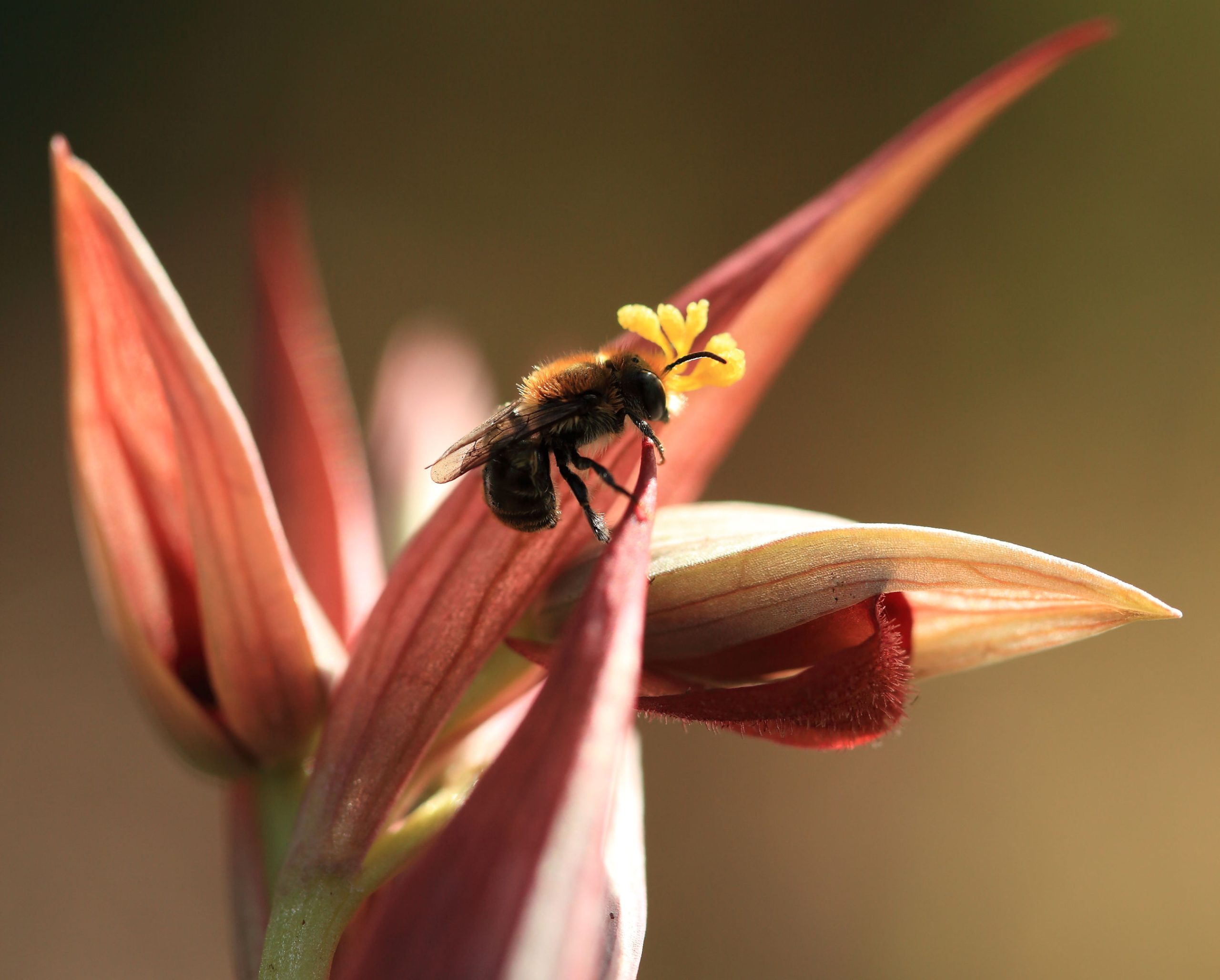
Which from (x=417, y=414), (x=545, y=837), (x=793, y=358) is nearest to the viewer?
(x=545, y=837)

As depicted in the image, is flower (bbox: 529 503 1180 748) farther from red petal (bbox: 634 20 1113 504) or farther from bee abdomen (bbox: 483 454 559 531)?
red petal (bbox: 634 20 1113 504)

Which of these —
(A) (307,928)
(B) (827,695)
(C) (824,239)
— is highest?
(C) (824,239)

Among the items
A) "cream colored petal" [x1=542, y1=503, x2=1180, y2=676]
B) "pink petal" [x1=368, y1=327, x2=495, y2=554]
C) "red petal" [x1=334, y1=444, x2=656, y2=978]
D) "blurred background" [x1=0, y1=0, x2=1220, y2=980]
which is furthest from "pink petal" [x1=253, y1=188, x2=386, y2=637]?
"blurred background" [x1=0, y1=0, x2=1220, y2=980]

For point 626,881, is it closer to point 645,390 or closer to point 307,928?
point 307,928

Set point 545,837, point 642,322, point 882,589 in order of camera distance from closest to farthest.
A: point 545,837
point 882,589
point 642,322

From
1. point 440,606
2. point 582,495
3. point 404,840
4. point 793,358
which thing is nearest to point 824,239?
point 582,495
